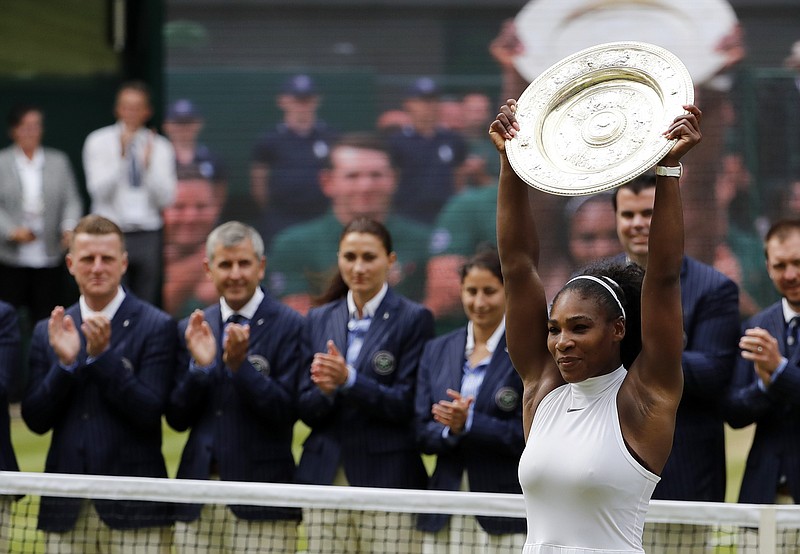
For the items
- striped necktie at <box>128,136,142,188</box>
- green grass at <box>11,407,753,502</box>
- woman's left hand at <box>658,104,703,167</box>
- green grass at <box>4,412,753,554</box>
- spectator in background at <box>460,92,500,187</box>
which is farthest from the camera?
spectator in background at <box>460,92,500,187</box>

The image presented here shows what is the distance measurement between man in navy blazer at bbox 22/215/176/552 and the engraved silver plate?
3.31 m

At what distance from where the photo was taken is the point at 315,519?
22.8 feet

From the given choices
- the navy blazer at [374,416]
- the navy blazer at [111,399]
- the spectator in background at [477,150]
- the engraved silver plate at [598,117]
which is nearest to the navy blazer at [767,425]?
the navy blazer at [374,416]

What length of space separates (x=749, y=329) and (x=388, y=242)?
2.07m

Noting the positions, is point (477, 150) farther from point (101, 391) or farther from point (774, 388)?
point (774, 388)

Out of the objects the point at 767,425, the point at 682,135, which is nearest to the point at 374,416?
the point at 767,425

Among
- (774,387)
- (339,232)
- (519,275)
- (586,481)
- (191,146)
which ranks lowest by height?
(586,481)

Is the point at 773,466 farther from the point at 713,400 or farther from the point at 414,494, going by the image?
the point at 414,494

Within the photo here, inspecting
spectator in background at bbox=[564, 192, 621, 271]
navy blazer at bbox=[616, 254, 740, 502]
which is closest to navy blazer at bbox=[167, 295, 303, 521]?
navy blazer at bbox=[616, 254, 740, 502]

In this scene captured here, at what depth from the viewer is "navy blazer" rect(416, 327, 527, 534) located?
22.5 ft

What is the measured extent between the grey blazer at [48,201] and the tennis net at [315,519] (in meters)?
5.21

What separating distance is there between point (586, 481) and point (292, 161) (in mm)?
8707

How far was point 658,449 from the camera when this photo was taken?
168 inches

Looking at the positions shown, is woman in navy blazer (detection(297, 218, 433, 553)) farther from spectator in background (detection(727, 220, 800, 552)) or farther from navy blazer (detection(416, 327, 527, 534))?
spectator in background (detection(727, 220, 800, 552))
